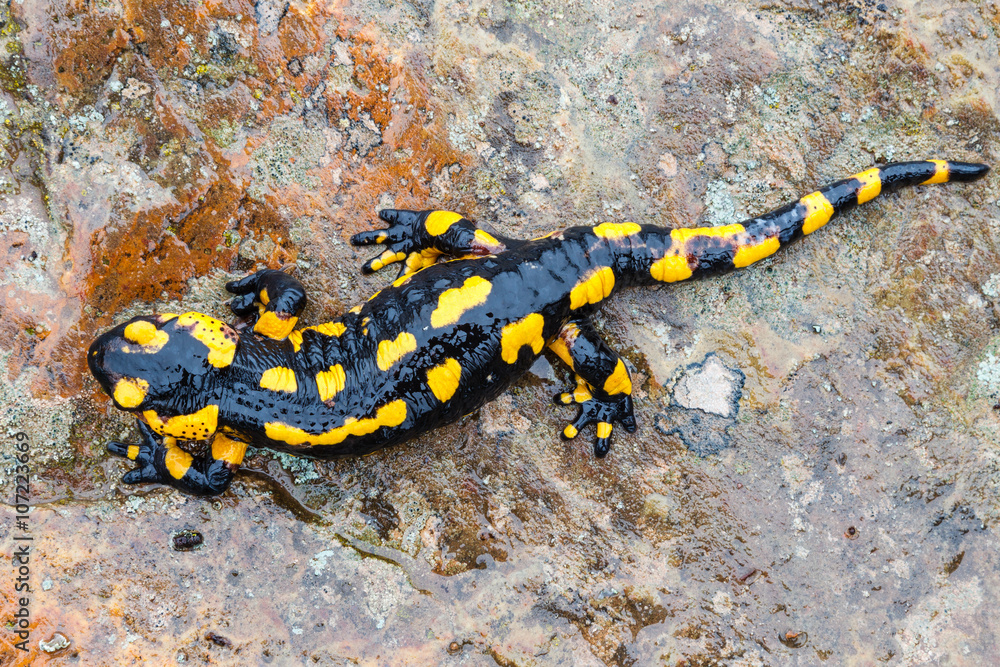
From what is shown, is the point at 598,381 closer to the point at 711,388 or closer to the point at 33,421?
the point at 711,388

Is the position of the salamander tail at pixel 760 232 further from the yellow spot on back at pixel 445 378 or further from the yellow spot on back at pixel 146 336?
the yellow spot on back at pixel 146 336

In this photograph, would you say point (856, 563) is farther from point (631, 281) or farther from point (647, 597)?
point (631, 281)

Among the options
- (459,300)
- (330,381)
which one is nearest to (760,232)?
(459,300)

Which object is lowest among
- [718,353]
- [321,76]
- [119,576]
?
[119,576]

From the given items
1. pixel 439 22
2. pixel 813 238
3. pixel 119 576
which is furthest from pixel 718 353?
pixel 119 576

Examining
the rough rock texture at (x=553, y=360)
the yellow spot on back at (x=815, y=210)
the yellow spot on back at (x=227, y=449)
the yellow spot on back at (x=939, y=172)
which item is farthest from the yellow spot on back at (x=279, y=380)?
the yellow spot on back at (x=939, y=172)

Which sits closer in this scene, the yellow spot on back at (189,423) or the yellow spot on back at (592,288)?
the yellow spot on back at (189,423)
